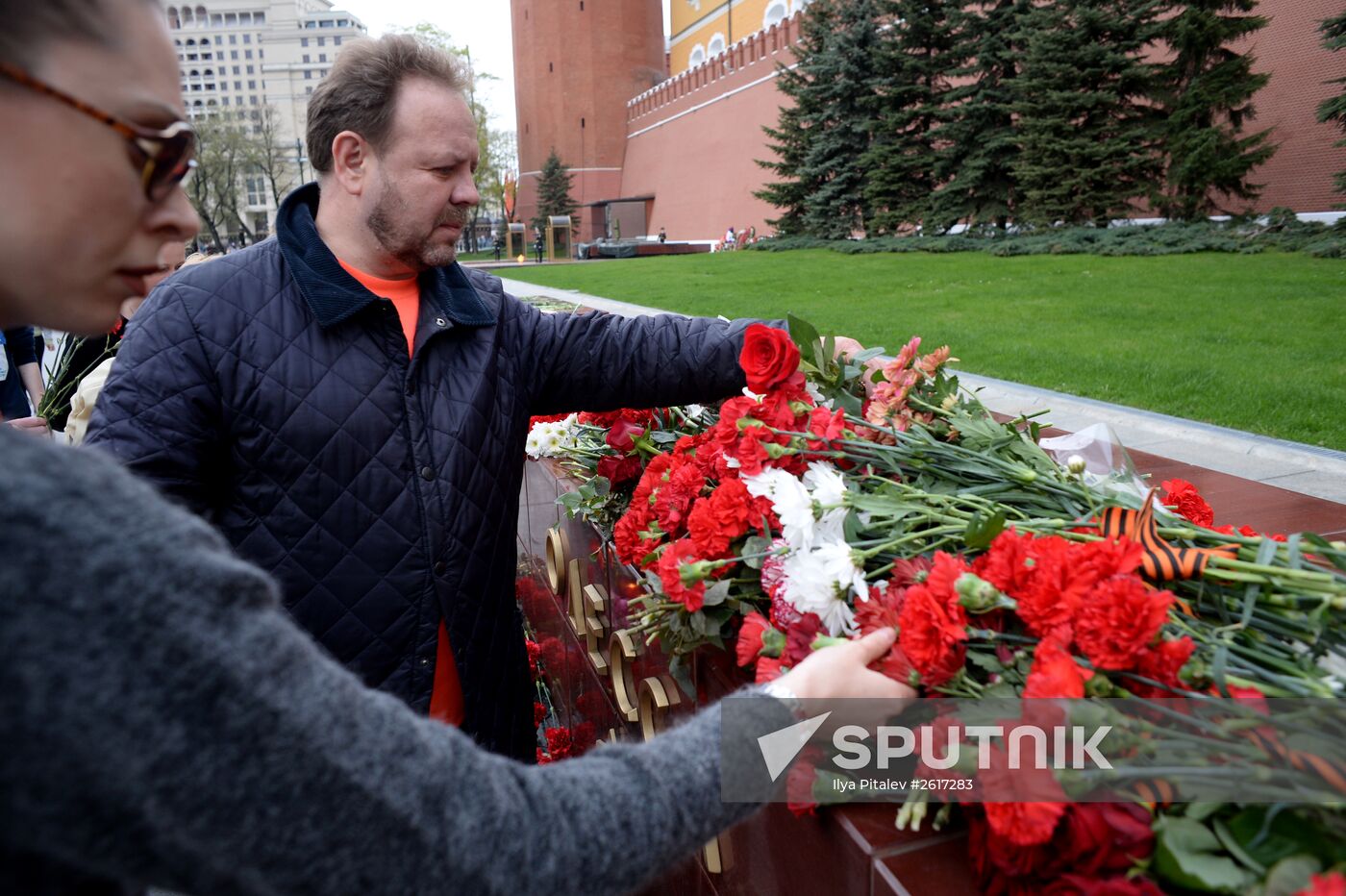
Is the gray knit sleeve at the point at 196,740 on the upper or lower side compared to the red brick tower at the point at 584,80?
lower

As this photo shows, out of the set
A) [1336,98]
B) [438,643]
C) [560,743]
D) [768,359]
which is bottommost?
[560,743]

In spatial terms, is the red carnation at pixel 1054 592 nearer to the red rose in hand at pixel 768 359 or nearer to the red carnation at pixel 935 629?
the red carnation at pixel 935 629

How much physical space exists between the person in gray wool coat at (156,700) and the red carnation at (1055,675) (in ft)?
1.29

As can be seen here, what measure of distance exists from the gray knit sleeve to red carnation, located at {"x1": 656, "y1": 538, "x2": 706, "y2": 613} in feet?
2.27

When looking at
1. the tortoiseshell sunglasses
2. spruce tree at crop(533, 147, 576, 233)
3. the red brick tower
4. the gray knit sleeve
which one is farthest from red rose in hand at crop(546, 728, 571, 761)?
the red brick tower

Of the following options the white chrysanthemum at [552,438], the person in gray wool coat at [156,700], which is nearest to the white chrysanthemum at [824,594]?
the person in gray wool coat at [156,700]

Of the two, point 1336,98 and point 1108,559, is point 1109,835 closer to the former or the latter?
point 1108,559

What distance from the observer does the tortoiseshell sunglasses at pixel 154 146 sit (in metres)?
0.68

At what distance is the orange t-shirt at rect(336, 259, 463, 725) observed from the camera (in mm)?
1863

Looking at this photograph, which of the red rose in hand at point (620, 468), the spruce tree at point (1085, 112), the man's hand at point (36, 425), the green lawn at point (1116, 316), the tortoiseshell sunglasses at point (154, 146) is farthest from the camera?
the spruce tree at point (1085, 112)

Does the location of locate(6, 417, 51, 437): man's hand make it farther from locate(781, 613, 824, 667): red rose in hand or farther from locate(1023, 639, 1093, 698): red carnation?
locate(1023, 639, 1093, 698): red carnation

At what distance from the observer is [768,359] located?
1801 mm

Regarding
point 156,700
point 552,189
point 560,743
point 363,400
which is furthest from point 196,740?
point 552,189

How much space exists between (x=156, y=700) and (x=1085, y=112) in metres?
19.3
